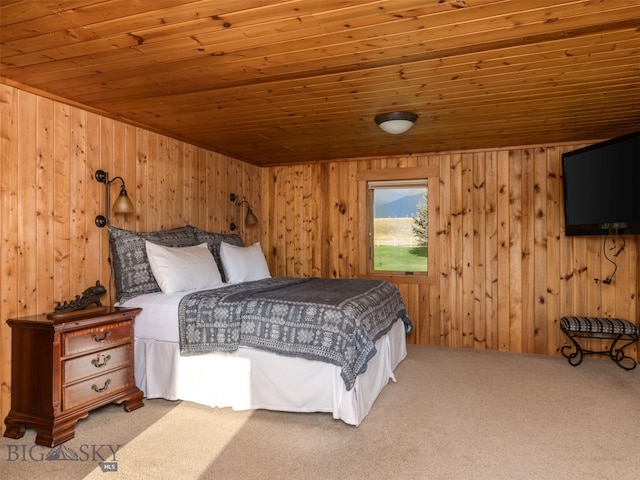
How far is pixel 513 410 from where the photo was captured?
9.58ft

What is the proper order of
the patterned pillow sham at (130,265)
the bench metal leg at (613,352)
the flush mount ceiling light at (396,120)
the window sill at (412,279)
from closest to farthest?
the patterned pillow sham at (130,265)
the flush mount ceiling light at (396,120)
the bench metal leg at (613,352)
the window sill at (412,279)

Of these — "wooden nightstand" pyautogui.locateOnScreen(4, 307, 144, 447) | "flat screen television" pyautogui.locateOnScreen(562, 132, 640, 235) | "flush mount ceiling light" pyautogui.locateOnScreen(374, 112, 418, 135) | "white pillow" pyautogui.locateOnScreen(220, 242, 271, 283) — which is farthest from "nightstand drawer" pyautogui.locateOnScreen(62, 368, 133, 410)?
"flat screen television" pyautogui.locateOnScreen(562, 132, 640, 235)

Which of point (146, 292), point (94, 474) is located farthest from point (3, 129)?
point (94, 474)

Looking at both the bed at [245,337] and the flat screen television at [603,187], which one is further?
the flat screen television at [603,187]

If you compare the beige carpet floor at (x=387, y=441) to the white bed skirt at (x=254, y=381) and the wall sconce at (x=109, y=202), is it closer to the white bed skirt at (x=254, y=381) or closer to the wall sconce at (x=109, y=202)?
the white bed skirt at (x=254, y=381)

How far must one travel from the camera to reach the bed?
2666mm

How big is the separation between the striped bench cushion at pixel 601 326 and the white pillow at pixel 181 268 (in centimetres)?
320

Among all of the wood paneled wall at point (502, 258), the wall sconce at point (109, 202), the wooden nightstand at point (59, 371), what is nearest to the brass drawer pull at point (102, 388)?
the wooden nightstand at point (59, 371)

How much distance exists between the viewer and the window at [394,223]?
5.05m

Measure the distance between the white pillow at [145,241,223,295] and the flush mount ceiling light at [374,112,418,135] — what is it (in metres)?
1.84

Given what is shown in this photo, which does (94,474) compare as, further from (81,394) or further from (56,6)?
(56,6)

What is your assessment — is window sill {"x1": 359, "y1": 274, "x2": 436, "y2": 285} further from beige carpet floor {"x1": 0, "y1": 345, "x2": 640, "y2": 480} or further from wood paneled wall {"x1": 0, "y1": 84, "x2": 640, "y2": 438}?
beige carpet floor {"x1": 0, "y1": 345, "x2": 640, "y2": 480}

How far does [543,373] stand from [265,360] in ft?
8.29

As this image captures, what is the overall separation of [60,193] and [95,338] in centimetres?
104
